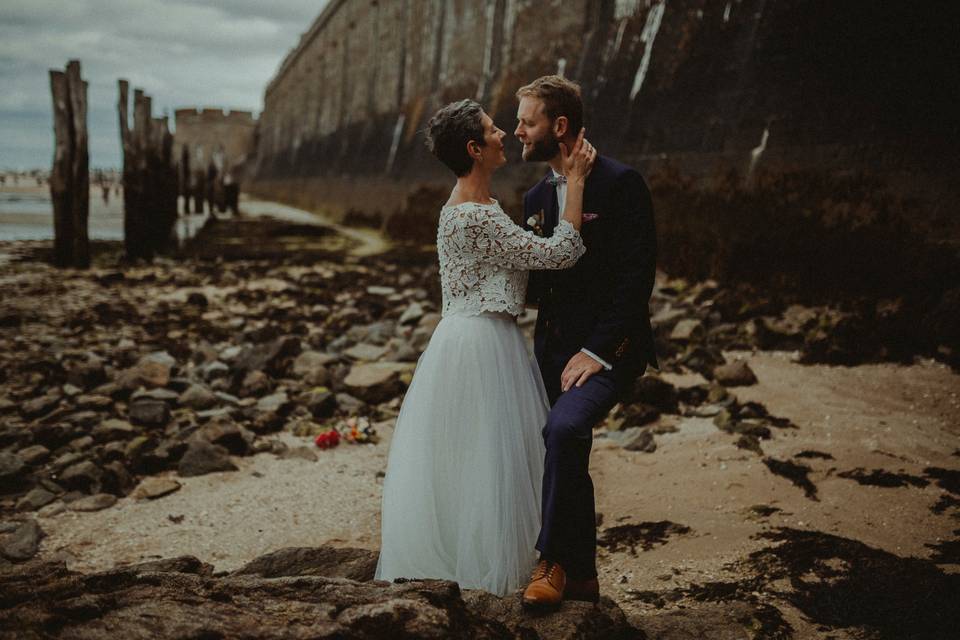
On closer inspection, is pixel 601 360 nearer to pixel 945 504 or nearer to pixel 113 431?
pixel 945 504

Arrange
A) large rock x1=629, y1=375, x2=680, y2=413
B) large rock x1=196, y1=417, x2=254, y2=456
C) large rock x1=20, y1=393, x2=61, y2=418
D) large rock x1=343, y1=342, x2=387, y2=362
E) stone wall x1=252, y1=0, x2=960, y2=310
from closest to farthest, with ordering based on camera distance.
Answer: large rock x1=196, y1=417, x2=254, y2=456, large rock x1=629, y1=375, x2=680, y2=413, large rock x1=20, y1=393, x2=61, y2=418, stone wall x1=252, y1=0, x2=960, y2=310, large rock x1=343, y1=342, x2=387, y2=362

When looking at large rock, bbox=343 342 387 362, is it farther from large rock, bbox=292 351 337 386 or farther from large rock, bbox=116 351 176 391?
large rock, bbox=116 351 176 391

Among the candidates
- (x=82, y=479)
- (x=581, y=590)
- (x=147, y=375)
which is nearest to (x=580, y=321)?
(x=581, y=590)

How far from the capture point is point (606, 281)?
8.56ft

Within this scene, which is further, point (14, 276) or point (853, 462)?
point (14, 276)

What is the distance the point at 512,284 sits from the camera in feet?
8.70

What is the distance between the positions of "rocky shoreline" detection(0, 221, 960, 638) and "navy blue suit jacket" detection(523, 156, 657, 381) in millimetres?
921

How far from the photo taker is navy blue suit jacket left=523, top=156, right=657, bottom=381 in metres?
2.46

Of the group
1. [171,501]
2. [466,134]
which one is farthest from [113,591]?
[171,501]

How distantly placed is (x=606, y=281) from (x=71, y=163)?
14.0 meters

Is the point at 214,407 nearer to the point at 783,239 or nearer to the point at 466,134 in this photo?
the point at 466,134

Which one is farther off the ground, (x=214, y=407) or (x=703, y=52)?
(x=703, y=52)

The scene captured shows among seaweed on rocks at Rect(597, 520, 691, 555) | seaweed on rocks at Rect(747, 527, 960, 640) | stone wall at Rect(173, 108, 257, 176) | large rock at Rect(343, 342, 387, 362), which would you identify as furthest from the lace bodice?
stone wall at Rect(173, 108, 257, 176)

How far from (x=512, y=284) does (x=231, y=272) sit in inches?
419
